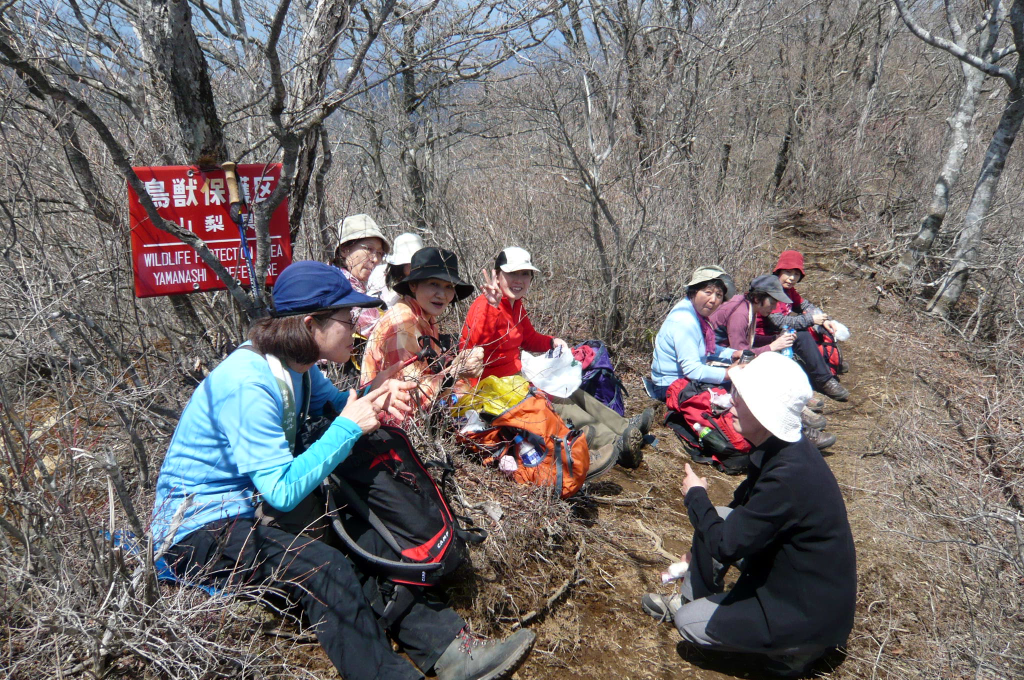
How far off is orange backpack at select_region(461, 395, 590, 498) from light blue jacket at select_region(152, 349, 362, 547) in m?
1.31

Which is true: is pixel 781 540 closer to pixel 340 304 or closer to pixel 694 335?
pixel 340 304

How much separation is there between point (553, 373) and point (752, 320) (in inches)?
78.7

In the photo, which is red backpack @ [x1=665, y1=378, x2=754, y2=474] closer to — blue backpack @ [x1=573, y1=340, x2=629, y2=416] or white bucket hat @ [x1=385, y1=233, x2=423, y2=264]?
blue backpack @ [x1=573, y1=340, x2=629, y2=416]

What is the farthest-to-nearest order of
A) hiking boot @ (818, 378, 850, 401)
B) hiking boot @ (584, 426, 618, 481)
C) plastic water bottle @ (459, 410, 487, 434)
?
hiking boot @ (818, 378, 850, 401)
hiking boot @ (584, 426, 618, 481)
plastic water bottle @ (459, 410, 487, 434)

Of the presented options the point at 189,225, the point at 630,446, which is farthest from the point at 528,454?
the point at 189,225

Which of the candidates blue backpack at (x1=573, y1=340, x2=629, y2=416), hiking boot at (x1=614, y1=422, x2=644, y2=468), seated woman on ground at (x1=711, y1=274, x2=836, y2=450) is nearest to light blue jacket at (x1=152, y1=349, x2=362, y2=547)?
hiking boot at (x1=614, y1=422, x2=644, y2=468)

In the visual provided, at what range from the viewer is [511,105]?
5352 mm

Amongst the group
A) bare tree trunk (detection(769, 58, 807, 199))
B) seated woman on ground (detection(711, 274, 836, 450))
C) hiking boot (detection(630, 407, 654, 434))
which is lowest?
hiking boot (detection(630, 407, 654, 434))

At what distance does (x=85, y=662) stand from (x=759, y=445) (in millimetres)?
2312

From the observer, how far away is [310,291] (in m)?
2.15

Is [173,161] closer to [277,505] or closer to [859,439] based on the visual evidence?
[277,505]

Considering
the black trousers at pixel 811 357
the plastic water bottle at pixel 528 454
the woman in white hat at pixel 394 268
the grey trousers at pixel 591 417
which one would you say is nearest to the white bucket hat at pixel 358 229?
the woman in white hat at pixel 394 268

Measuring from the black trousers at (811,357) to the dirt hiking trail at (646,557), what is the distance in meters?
0.29

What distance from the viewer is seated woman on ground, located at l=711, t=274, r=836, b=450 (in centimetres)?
480
